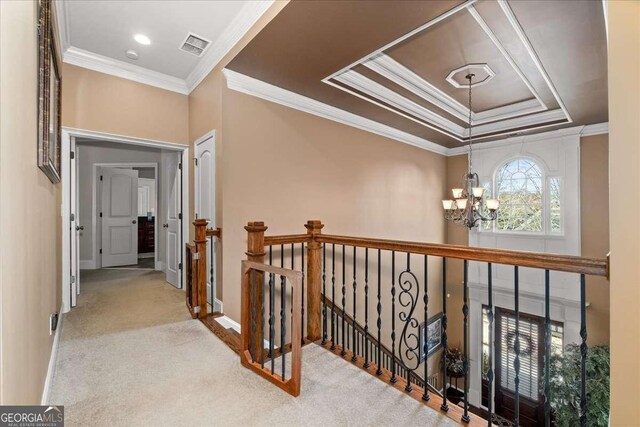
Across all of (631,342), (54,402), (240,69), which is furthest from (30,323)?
(240,69)

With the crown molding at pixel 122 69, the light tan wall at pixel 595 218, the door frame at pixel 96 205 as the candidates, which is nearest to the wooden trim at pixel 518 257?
the crown molding at pixel 122 69

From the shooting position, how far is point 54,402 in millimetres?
1668

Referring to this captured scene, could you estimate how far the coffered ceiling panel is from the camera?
2.17 metres

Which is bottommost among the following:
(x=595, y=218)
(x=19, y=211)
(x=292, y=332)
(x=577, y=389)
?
(x=577, y=389)

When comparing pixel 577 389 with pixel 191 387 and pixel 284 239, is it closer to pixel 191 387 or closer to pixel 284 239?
pixel 284 239

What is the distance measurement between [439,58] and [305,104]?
1.62 meters

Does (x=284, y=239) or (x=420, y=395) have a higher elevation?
(x=284, y=239)

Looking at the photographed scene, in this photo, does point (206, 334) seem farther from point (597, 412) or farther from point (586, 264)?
point (597, 412)

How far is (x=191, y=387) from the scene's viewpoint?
182cm

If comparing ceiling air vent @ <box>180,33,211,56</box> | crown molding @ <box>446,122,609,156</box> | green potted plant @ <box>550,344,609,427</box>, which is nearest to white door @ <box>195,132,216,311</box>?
ceiling air vent @ <box>180,33,211,56</box>

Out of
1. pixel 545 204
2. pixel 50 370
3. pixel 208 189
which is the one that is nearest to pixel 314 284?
pixel 208 189

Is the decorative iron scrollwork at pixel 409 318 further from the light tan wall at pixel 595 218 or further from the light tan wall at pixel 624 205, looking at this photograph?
the light tan wall at pixel 595 218

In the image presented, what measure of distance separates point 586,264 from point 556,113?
4.38 meters

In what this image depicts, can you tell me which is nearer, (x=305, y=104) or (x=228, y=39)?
(x=228, y=39)
